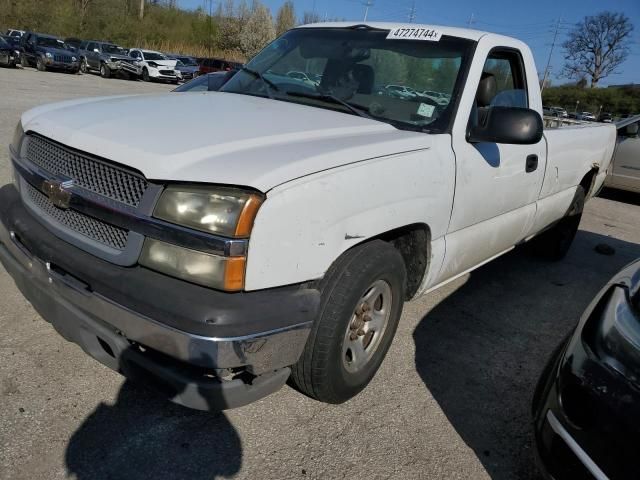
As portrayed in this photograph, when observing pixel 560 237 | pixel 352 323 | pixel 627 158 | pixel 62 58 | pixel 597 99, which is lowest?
pixel 560 237

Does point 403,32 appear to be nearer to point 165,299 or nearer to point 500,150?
point 500,150

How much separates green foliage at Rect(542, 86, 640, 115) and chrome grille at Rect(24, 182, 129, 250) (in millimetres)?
43288

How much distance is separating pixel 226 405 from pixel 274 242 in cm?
64

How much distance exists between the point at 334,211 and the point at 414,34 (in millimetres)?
1713

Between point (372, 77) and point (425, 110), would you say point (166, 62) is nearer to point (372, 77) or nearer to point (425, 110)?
point (372, 77)

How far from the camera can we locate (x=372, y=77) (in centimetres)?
318

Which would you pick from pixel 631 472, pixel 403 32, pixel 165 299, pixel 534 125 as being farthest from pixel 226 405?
pixel 403 32

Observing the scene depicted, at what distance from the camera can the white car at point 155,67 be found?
2808cm

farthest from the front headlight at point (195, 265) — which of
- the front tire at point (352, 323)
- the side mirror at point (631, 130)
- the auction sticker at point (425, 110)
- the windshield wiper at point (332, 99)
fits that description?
the side mirror at point (631, 130)

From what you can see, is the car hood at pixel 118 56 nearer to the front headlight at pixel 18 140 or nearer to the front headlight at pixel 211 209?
the front headlight at pixel 18 140

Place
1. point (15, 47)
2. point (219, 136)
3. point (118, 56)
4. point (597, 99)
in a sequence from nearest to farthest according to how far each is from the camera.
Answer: point (219, 136) → point (15, 47) → point (118, 56) → point (597, 99)

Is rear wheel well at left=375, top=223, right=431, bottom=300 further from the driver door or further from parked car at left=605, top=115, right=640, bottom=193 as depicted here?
parked car at left=605, top=115, right=640, bottom=193

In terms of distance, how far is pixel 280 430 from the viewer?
97.7 inches

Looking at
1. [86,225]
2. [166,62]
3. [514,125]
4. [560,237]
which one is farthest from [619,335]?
[166,62]
